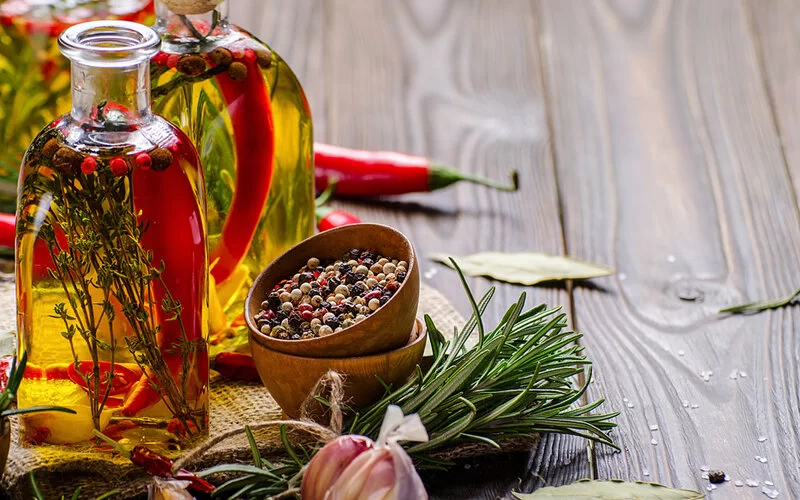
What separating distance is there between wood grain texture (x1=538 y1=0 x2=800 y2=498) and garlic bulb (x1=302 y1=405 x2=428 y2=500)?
0.23 meters

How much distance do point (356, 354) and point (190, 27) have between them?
327 mm

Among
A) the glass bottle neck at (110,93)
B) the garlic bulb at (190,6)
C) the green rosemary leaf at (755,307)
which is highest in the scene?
the garlic bulb at (190,6)

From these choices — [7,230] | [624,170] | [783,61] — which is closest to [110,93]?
[7,230]

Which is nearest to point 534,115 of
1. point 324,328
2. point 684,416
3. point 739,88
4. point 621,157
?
point 621,157

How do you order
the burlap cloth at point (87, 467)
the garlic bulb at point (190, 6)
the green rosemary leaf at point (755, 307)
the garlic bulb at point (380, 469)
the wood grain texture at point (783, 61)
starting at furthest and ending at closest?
the wood grain texture at point (783, 61) < the green rosemary leaf at point (755, 307) < the garlic bulb at point (190, 6) < the burlap cloth at point (87, 467) < the garlic bulb at point (380, 469)

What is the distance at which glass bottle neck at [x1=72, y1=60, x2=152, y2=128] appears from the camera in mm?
813

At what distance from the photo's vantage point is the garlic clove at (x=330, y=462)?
757mm

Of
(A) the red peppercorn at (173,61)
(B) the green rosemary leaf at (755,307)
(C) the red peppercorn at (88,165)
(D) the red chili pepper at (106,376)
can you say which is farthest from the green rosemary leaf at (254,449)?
(B) the green rosemary leaf at (755,307)

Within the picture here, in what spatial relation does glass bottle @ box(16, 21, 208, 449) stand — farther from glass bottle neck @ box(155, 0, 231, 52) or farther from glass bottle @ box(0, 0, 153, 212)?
glass bottle @ box(0, 0, 153, 212)

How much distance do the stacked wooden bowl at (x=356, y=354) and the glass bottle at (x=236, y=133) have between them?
0.15 metres

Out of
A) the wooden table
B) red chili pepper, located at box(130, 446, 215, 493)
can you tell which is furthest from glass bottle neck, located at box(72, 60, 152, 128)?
the wooden table

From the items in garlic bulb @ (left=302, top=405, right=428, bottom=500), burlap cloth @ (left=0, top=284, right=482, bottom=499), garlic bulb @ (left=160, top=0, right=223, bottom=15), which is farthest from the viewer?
garlic bulb @ (left=160, top=0, right=223, bottom=15)

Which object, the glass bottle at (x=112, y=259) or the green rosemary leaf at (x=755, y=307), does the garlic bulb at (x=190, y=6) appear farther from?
the green rosemary leaf at (x=755, y=307)

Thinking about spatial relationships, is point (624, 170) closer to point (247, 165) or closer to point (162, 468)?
point (247, 165)
